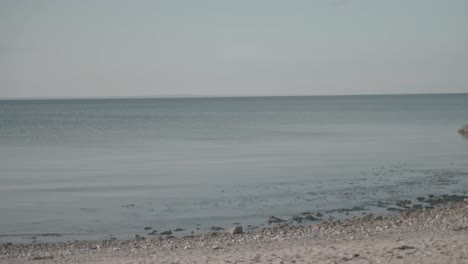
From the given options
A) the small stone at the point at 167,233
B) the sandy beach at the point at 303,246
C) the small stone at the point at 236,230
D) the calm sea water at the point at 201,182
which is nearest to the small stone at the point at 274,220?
the calm sea water at the point at 201,182

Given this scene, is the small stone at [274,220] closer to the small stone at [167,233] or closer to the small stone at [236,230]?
the small stone at [236,230]

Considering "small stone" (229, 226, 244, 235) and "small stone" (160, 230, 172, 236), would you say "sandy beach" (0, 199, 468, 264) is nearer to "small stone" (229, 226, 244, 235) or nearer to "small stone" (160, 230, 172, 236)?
"small stone" (229, 226, 244, 235)

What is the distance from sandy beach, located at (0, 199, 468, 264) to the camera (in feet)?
42.5

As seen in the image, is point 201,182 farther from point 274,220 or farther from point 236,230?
point 236,230

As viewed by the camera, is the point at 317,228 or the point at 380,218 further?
the point at 380,218

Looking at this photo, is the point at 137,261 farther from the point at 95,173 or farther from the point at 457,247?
the point at 95,173

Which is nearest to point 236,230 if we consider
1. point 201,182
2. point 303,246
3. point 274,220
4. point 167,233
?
point 167,233

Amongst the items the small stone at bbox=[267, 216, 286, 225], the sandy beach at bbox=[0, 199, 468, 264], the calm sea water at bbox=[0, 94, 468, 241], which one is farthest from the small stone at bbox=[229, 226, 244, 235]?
the small stone at bbox=[267, 216, 286, 225]

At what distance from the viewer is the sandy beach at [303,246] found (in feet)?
42.5

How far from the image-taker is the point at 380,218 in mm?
19297

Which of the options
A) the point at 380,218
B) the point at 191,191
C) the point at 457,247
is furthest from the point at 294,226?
the point at 191,191

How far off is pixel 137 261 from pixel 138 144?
39.2 metres

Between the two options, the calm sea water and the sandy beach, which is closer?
the sandy beach

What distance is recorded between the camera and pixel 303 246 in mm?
14750
